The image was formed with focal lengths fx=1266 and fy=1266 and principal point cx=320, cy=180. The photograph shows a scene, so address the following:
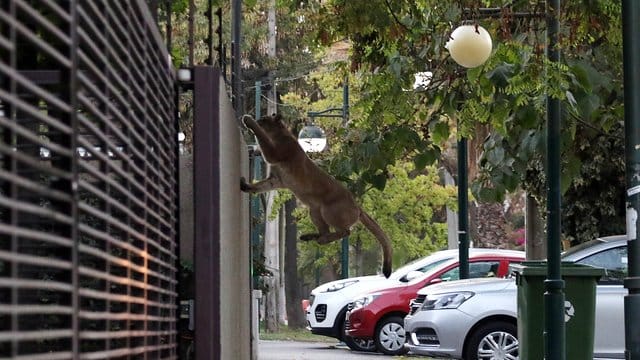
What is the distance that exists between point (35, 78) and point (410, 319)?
1385cm

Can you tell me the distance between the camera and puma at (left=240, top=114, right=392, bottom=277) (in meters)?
10.5

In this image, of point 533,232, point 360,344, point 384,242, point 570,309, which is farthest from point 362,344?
point 384,242

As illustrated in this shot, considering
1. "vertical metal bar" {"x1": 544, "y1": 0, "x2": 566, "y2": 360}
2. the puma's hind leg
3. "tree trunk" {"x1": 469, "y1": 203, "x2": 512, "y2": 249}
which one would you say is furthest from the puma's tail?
"tree trunk" {"x1": 469, "y1": 203, "x2": 512, "y2": 249}

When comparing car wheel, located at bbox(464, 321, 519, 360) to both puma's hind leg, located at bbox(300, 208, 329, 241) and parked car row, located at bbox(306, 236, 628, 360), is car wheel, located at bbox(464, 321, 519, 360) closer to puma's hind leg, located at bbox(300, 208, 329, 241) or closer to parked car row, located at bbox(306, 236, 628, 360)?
parked car row, located at bbox(306, 236, 628, 360)

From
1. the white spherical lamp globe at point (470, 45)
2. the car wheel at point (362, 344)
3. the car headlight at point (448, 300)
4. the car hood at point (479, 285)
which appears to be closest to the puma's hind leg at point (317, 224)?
the white spherical lamp globe at point (470, 45)

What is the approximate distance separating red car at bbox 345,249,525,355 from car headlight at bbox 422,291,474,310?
3.83 metres

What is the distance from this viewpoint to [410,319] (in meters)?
17.3

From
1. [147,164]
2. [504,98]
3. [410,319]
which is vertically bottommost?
[410,319]

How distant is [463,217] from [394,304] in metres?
1.89

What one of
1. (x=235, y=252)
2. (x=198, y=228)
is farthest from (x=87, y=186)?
(x=235, y=252)

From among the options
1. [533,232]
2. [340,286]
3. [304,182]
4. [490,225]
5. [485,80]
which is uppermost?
[485,80]

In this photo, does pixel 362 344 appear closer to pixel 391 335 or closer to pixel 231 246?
pixel 391 335

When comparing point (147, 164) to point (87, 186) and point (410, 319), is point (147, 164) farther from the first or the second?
point (410, 319)

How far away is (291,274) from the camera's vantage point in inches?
→ 1864
